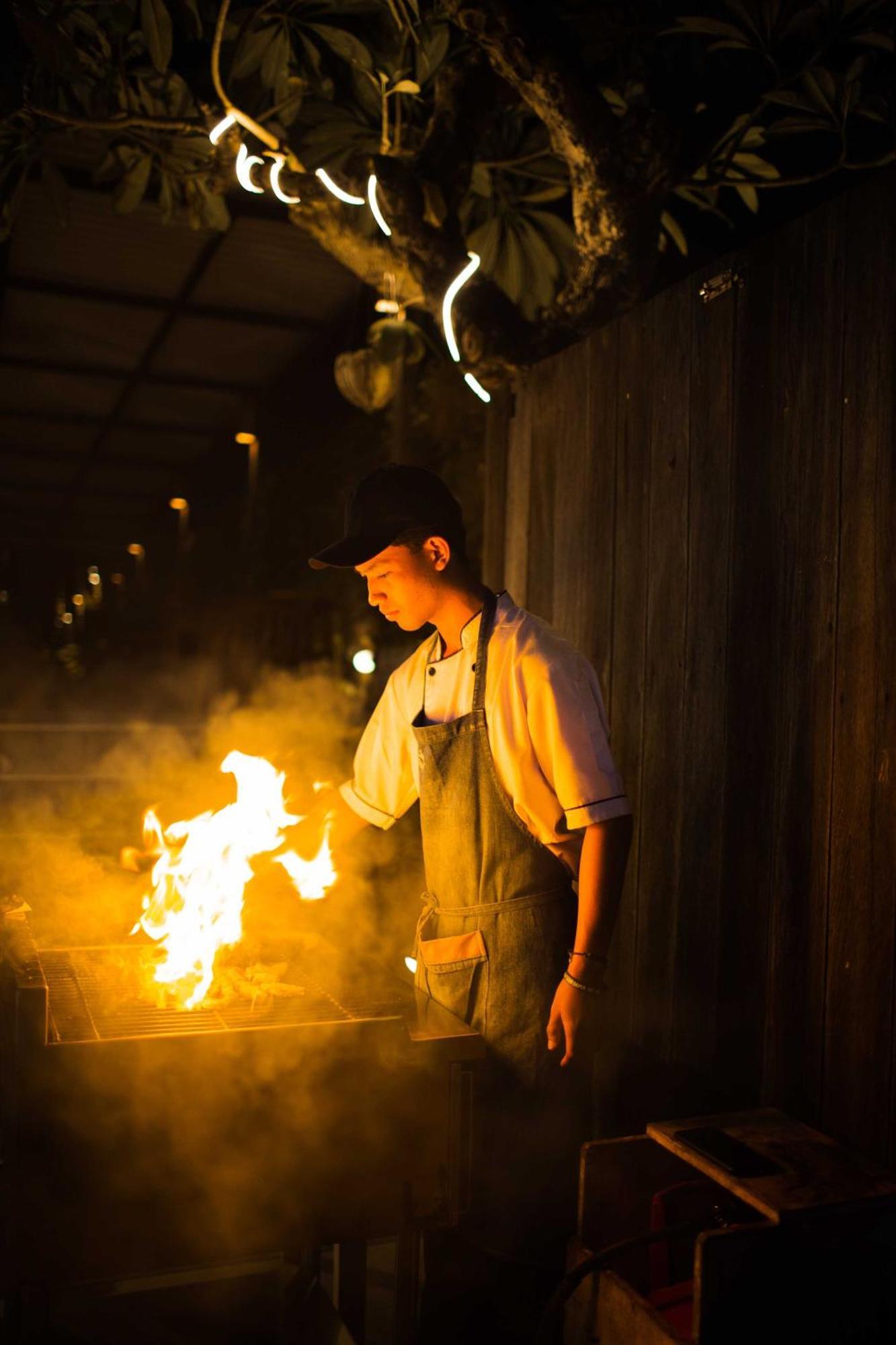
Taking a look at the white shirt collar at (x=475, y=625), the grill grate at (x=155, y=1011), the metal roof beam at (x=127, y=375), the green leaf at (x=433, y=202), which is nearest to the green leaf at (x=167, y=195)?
the green leaf at (x=433, y=202)

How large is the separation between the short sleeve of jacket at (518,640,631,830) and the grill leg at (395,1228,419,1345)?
3.96 feet

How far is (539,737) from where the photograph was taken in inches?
123

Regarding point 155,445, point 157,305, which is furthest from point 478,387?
point 155,445

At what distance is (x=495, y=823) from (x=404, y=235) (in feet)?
8.24

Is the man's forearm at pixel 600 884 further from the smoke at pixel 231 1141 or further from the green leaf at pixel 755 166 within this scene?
the green leaf at pixel 755 166

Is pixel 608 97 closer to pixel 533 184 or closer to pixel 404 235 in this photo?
pixel 533 184

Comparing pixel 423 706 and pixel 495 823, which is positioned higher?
pixel 423 706

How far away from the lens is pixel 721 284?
329 cm

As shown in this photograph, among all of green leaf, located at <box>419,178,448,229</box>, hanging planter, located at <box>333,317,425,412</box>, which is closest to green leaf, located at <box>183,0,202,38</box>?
green leaf, located at <box>419,178,448,229</box>

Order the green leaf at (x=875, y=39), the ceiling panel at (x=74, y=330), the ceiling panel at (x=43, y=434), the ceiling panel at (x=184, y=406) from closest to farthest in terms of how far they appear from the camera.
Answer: the green leaf at (x=875, y=39)
the ceiling panel at (x=74, y=330)
the ceiling panel at (x=184, y=406)
the ceiling panel at (x=43, y=434)

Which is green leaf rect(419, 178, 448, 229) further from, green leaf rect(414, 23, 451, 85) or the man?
the man

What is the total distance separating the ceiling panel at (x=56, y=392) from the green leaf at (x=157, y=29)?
13.1m

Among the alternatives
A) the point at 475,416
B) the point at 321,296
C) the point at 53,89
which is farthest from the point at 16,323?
the point at 53,89

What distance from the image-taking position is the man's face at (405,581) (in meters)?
3.36
